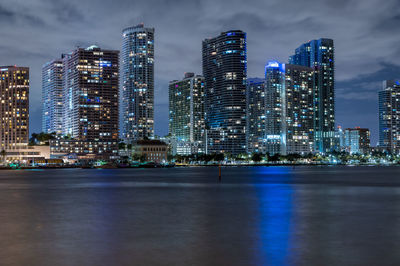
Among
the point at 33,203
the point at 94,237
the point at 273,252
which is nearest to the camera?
the point at 273,252

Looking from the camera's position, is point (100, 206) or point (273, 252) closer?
point (273, 252)

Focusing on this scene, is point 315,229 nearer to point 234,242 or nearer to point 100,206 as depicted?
point 234,242

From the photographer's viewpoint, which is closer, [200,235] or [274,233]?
[200,235]

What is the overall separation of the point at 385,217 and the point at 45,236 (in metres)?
26.7

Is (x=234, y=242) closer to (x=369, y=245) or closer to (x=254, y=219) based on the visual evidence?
(x=369, y=245)

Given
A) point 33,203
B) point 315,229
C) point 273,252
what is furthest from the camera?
point 33,203

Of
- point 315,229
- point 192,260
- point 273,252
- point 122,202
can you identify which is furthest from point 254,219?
point 122,202

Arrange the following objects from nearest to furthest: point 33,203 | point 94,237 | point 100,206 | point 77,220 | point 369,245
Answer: point 369,245 < point 94,237 < point 77,220 < point 100,206 < point 33,203

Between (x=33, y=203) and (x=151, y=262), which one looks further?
(x=33, y=203)

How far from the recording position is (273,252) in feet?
73.0

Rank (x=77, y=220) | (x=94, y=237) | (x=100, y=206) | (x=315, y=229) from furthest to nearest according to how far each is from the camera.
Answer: (x=100, y=206), (x=77, y=220), (x=315, y=229), (x=94, y=237)

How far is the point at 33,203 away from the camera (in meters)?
50.3

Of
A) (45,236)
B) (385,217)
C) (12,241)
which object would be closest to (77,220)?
(45,236)

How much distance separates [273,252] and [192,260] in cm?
434
